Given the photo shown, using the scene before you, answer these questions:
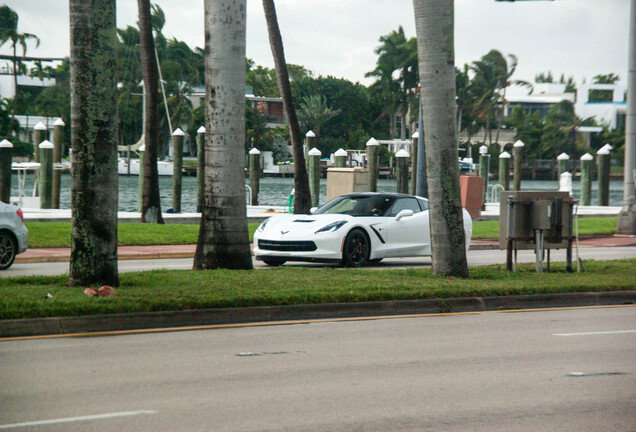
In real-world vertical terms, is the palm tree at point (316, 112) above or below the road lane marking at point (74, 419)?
above

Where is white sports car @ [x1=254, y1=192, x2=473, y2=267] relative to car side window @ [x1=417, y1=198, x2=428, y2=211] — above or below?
below

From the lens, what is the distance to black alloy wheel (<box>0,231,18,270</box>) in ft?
53.3

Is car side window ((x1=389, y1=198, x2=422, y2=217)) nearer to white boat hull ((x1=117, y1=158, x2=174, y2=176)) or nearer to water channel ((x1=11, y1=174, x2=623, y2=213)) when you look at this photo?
water channel ((x1=11, y1=174, x2=623, y2=213))

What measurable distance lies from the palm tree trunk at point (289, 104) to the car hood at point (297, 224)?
423 inches

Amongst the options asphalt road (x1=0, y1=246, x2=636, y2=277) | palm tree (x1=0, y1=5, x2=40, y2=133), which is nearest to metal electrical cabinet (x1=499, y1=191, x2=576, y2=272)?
asphalt road (x1=0, y1=246, x2=636, y2=277)

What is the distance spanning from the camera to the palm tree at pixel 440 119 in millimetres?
14203

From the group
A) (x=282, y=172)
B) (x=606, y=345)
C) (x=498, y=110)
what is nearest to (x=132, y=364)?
(x=606, y=345)

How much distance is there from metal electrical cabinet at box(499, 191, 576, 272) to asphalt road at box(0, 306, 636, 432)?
5046 mm

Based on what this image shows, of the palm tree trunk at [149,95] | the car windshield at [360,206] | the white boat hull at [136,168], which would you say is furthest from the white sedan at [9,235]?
the white boat hull at [136,168]

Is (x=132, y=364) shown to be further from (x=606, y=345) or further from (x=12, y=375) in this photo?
(x=606, y=345)

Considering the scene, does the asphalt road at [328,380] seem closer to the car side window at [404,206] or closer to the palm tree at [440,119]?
the palm tree at [440,119]

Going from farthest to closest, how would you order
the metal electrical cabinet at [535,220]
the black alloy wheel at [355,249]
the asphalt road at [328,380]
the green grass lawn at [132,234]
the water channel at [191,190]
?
1. the water channel at [191,190]
2. the green grass lawn at [132,234]
3. the black alloy wheel at [355,249]
4. the metal electrical cabinet at [535,220]
5. the asphalt road at [328,380]

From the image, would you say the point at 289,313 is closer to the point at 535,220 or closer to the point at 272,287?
the point at 272,287

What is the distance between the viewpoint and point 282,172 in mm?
103312
